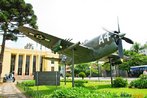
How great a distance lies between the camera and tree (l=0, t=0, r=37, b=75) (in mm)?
34750

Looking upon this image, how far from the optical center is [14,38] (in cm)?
3722

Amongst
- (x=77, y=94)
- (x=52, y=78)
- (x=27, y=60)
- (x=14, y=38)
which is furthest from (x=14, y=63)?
(x=77, y=94)

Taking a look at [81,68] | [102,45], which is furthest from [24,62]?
[102,45]

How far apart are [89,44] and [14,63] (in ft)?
169

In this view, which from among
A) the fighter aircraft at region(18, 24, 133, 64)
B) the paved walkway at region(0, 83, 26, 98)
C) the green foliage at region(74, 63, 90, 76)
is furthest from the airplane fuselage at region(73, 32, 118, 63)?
the green foliage at region(74, 63, 90, 76)

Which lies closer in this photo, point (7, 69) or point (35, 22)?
point (35, 22)

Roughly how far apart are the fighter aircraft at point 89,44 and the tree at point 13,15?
645 inches

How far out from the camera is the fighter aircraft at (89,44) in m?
19.2

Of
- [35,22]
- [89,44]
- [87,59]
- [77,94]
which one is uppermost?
[35,22]

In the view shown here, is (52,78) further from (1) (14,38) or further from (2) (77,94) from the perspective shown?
(1) (14,38)

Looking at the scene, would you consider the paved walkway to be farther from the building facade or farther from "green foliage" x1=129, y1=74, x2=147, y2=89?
the building facade

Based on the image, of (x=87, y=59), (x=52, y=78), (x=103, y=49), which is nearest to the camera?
(x=52, y=78)

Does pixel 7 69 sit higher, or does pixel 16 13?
pixel 16 13

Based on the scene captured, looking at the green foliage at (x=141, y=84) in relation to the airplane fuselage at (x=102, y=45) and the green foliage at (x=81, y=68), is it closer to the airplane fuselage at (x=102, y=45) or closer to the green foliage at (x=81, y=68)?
the airplane fuselage at (x=102, y=45)
